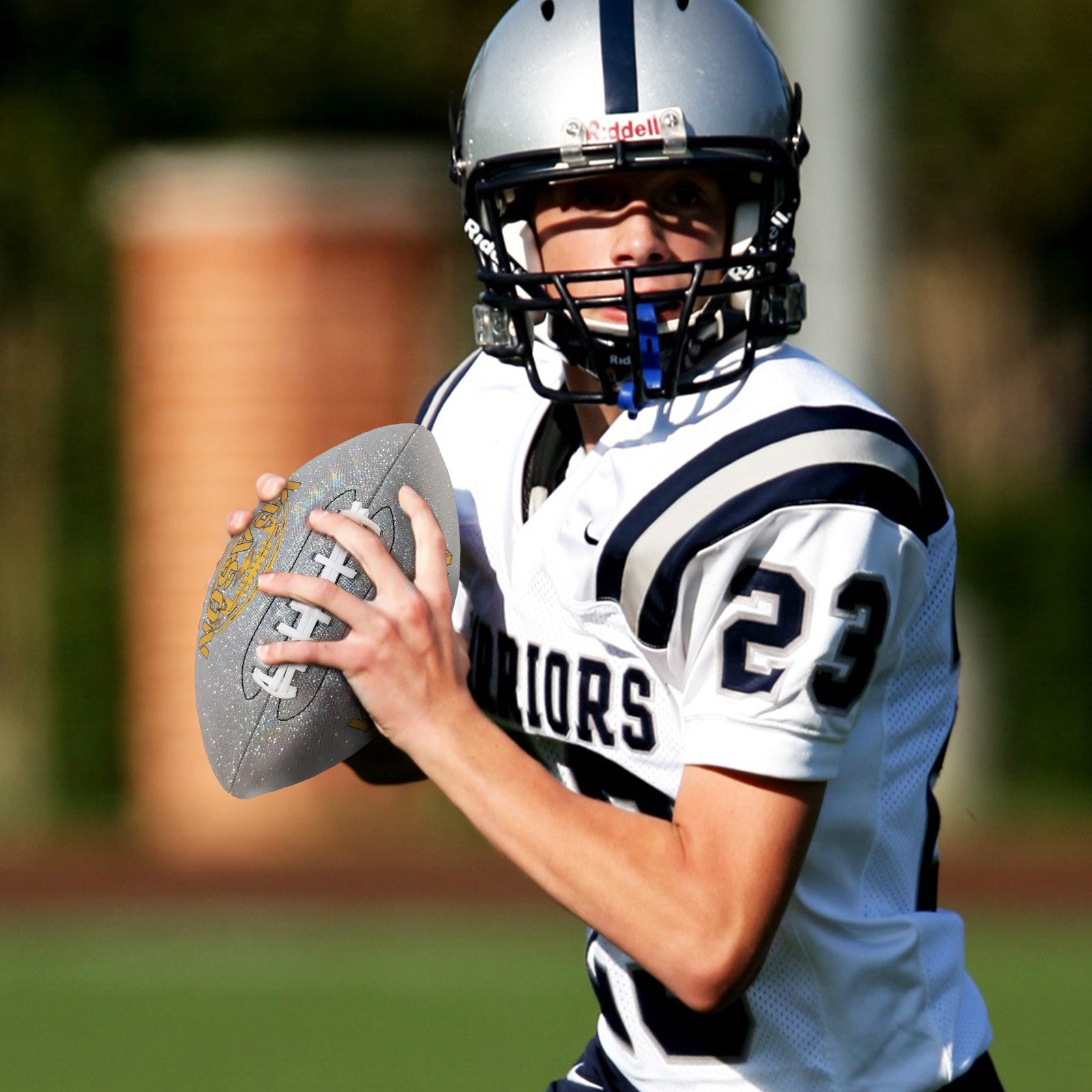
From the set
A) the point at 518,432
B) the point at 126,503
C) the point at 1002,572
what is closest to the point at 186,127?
the point at 126,503

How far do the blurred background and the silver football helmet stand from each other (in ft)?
10.8

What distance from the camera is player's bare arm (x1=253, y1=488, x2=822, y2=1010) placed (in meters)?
2.33

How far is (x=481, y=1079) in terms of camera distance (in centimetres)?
556

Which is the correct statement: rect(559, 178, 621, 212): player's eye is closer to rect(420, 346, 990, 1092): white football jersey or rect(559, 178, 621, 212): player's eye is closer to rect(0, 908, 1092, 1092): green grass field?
rect(420, 346, 990, 1092): white football jersey

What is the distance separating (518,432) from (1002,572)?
7213mm

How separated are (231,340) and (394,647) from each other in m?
7.28

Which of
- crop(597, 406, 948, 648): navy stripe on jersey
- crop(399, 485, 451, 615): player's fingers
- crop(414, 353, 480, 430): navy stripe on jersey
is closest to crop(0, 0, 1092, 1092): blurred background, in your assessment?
crop(414, 353, 480, 430): navy stripe on jersey

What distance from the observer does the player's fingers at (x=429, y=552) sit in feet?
8.27

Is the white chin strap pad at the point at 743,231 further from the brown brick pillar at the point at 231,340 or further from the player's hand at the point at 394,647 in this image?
the brown brick pillar at the point at 231,340

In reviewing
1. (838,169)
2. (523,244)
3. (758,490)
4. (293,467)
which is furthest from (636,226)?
(293,467)

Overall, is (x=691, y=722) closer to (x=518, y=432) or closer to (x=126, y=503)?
(x=518, y=432)

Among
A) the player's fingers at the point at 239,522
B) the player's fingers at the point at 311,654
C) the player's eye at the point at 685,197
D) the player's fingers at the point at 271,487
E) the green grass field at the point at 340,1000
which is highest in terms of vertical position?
the player's eye at the point at 685,197

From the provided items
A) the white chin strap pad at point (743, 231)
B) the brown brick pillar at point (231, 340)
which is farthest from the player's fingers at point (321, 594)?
the brown brick pillar at point (231, 340)

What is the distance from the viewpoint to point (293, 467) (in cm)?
951
